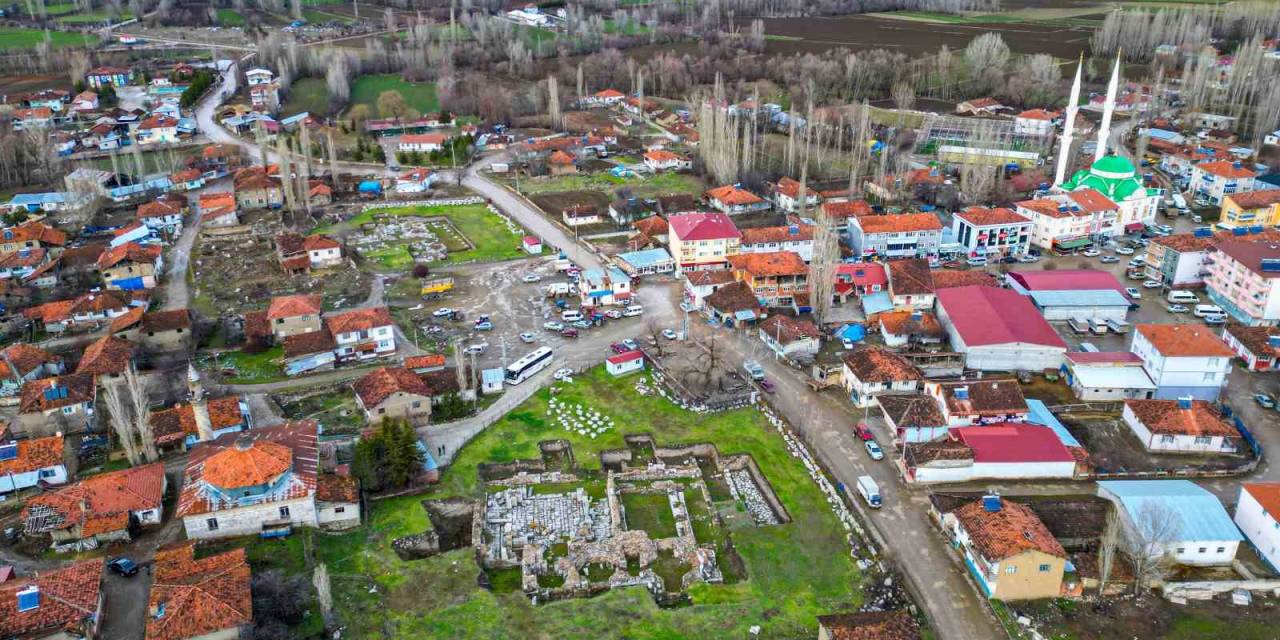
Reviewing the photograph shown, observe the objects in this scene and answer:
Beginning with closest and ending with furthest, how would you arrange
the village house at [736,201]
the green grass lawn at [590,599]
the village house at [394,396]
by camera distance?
the green grass lawn at [590,599] < the village house at [394,396] < the village house at [736,201]

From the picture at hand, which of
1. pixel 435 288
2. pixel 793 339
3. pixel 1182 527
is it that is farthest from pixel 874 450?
pixel 435 288

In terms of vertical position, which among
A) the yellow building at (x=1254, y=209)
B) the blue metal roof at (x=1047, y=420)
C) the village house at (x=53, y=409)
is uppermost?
the yellow building at (x=1254, y=209)

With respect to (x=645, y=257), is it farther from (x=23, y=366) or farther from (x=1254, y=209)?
(x=1254, y=209)

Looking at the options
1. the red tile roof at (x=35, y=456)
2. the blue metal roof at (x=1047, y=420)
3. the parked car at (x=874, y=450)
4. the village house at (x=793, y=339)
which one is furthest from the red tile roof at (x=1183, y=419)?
the red tile roof at (x=35, y=456)

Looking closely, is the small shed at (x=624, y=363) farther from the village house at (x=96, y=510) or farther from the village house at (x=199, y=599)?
the village house at (x=96, y=510)

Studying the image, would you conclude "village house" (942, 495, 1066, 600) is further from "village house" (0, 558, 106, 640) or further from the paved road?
the paved road

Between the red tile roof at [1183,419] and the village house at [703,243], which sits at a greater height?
the village house at [703,243]

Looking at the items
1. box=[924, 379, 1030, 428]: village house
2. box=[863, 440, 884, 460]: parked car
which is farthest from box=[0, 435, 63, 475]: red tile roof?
box=[924, 379, 1030, 428]: village house
